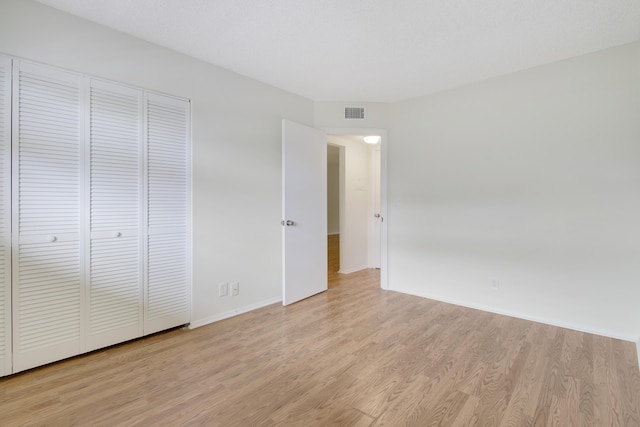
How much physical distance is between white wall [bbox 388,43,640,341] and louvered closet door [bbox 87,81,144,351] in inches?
108

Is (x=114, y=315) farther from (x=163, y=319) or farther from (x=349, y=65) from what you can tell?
(x=349, y=65)

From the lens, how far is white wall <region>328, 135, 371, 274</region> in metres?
4.60

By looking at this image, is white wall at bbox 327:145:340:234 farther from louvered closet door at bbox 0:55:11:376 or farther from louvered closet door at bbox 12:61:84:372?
louvered closet door at bbox 0:55:11:376

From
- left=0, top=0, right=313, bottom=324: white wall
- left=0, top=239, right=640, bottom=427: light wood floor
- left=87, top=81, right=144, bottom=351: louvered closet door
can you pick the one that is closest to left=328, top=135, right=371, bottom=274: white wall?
left=0, top=0, right=313, bottom=324: white wall

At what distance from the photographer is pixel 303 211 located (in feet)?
11.2

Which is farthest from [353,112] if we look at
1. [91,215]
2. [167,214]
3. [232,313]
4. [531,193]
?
[91,215]

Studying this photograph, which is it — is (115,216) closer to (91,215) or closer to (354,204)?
(91,215)

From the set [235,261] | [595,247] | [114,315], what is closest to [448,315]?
[595,247]

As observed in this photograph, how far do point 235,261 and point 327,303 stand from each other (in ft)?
3.61

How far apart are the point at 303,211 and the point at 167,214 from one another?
1.40m

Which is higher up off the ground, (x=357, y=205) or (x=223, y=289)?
(x=357, y=205)

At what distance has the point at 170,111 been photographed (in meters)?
2.52

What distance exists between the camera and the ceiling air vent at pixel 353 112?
3.72 meters

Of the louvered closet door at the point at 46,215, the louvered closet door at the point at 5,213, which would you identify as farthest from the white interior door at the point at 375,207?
the louvered closet door at the point at 5,213
